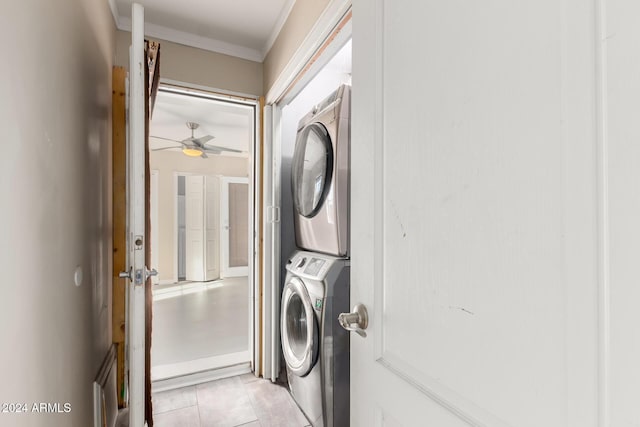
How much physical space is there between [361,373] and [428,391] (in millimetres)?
270

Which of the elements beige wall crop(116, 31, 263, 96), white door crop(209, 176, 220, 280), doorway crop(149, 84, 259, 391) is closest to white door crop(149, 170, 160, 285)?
doorway crop(149, 84, 259, 391)

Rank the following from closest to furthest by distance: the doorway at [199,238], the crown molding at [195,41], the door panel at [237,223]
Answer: the crown molding at [195,41] < the doorway at [199,238] < the door panel at [237,223]

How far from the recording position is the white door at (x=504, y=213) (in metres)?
0.37

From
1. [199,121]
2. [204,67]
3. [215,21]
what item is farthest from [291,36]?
[199,121]

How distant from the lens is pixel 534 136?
0.45 meters

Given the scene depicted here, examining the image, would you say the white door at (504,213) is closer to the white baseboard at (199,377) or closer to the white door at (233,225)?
the white baseboard at (199,377)

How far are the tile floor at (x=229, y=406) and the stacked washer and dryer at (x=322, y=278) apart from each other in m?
0.14

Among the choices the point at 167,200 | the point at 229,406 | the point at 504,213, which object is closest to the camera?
the point at 504,213

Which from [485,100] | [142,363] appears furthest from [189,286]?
[485,100]

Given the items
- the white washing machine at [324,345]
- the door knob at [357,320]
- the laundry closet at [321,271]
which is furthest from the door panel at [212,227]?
the door knob at [357,320]

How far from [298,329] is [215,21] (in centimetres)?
209

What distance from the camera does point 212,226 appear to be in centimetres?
627

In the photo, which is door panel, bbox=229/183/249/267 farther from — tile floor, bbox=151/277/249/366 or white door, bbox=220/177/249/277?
tile floor, bbox=151/277/249/366

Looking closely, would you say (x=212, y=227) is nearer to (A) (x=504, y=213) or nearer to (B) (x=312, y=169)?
(B) (x=312, y=169)
